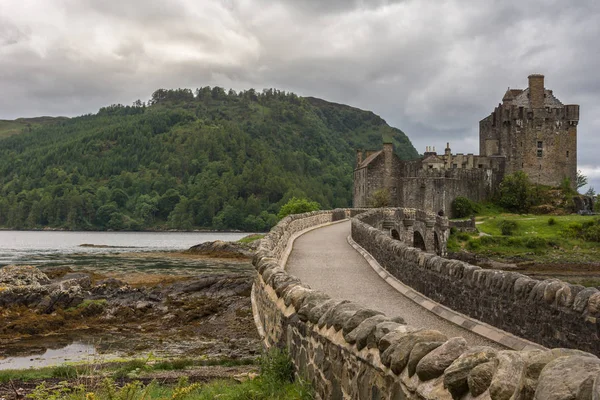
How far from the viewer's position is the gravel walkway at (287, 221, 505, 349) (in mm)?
10406

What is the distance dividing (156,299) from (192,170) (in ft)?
465

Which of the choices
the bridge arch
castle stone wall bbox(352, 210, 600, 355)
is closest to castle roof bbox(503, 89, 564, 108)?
the bridge arch

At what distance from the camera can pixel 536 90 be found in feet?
243

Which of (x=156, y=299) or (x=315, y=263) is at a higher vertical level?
(x=315, y=263)

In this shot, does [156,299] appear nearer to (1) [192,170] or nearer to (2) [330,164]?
(1) [192,170]

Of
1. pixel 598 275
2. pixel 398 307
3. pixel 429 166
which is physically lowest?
pixel 598 275

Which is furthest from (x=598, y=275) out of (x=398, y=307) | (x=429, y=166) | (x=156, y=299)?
(x=398, y=307)

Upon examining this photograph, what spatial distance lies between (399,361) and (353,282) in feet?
34.8

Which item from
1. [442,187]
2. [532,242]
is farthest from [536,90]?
[532,242]

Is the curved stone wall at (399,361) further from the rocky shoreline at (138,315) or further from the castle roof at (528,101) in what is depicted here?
the castle roof at (528,101)

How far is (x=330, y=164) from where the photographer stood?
186 meters

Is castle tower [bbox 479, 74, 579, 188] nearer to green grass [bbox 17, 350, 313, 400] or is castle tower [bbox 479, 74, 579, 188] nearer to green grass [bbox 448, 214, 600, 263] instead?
green grass [bbox 448, 214, 600, 263]

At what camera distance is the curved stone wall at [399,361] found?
126 inches

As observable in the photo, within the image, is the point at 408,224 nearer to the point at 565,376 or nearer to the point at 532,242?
the point at 532,242
